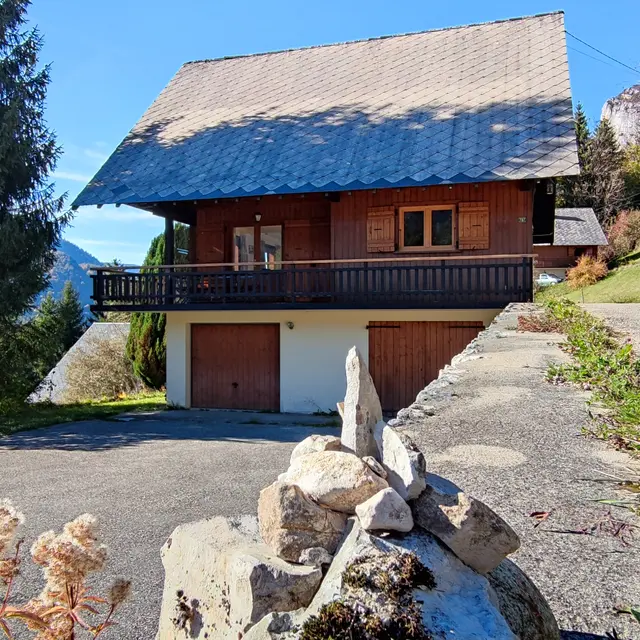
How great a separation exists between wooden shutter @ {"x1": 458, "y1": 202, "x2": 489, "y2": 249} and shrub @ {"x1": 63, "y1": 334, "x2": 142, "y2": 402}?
14.3 meters

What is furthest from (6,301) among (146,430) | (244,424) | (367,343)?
(367,343)

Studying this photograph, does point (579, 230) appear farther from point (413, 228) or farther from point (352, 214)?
point (352, 214)

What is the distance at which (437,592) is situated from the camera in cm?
112

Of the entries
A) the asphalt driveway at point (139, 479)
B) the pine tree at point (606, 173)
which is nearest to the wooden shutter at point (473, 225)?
the asphalt driveway at point (139, 479)

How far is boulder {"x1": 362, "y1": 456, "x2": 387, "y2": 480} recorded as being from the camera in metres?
1.30

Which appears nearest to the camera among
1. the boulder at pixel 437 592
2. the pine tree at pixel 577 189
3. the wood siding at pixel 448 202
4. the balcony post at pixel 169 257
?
the boulder at pixel 437 592

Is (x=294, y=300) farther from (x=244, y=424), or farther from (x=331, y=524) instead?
(x=331, y=524)

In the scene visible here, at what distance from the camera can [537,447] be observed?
2.92 m

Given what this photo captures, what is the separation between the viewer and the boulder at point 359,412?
1.45 metres

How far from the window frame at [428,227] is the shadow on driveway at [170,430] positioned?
15.3ft

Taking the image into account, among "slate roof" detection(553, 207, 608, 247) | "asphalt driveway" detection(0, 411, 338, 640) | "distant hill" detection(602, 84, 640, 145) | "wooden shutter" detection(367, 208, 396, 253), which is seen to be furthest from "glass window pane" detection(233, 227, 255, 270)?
"distant hill" detection(602, 84, 640, 145)

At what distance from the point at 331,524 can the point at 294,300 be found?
42.1 ft

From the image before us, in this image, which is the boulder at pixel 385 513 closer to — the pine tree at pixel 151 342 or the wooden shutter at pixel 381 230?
the wooden shutter at pixel 381 230

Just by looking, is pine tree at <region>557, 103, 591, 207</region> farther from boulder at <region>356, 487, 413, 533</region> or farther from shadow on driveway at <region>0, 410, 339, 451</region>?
boulder at <region>356, 487, 413, 533</region>
